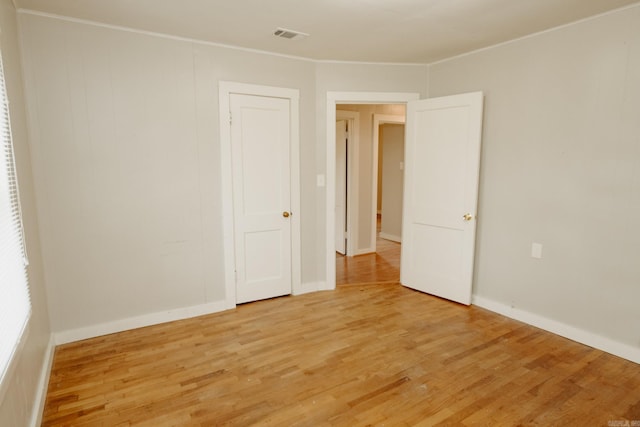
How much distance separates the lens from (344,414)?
2.04 m

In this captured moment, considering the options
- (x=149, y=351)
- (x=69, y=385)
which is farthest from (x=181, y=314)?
(x=69, y=385)

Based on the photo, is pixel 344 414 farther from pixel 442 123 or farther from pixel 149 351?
pixel 442 123

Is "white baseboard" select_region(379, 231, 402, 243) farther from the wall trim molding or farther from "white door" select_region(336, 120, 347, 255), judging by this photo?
the wall trim molding

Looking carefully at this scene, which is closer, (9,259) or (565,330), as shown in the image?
(9,259)

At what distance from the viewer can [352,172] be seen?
17.8 ft

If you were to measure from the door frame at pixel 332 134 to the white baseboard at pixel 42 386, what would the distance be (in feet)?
8.19

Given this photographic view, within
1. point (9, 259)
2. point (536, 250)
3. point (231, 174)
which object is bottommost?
point (536, 250)

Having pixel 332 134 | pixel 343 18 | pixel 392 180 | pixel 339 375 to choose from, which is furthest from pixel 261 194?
pixel 392 180

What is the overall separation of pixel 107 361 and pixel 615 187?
3.94 meters

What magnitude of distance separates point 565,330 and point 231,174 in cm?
322

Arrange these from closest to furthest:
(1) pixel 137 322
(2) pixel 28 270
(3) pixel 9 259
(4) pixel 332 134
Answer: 1. (3) pixel 9 259
2. (2) pixel 28 270
3. (1) pixel 137 322
4. (4) pixel 332 134

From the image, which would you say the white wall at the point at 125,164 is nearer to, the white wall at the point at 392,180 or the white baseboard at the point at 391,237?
the white wall at the point at 392,180

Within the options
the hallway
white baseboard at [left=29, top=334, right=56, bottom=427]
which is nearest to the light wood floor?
white baseboard at [left=29, top=334, right=56, bottom=427]

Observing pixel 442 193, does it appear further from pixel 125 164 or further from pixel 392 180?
pixel 392 180
